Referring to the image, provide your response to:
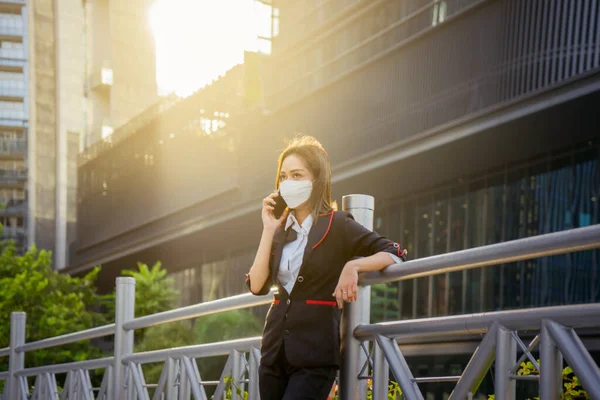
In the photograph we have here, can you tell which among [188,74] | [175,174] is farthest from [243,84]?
[188,74]

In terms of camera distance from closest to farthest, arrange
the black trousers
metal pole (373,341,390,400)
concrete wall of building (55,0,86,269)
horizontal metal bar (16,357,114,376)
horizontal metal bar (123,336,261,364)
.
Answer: the black trousers < metal pole (373,341,390,400) < horizontal metal bar (123,336,261,364) < horizontal metal bar (16,357,114,376) < concrete wall of building (55,0,86,269)

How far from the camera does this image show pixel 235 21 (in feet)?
110

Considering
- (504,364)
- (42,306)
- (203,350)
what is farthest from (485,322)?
(42,306)

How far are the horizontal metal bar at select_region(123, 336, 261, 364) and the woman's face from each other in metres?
0.99

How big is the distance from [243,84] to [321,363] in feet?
82.9

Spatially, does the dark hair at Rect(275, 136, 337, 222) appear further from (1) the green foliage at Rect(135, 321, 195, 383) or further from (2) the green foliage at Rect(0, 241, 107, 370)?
(2) the green foliage at Rect(0, 241, 107, 370)

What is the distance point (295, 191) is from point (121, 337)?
2.95m

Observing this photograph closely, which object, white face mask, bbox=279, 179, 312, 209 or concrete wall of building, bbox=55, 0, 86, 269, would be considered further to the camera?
concrete wall of building, bbox=55, 0, 86, 269

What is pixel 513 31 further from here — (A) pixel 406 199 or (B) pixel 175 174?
(B) pixel 175 174

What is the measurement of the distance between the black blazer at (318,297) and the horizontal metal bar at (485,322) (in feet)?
0.63

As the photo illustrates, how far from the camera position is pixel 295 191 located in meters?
3.60

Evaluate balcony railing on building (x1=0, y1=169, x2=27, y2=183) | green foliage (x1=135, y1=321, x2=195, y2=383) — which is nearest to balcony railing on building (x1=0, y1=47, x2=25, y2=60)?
balcony railing on building (x1=0, y1=169, x2=27, y2=183)

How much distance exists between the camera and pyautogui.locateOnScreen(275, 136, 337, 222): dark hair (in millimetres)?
3633

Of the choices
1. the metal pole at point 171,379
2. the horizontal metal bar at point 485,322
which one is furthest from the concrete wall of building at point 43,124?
the horizontal metal bar at point 485,322
